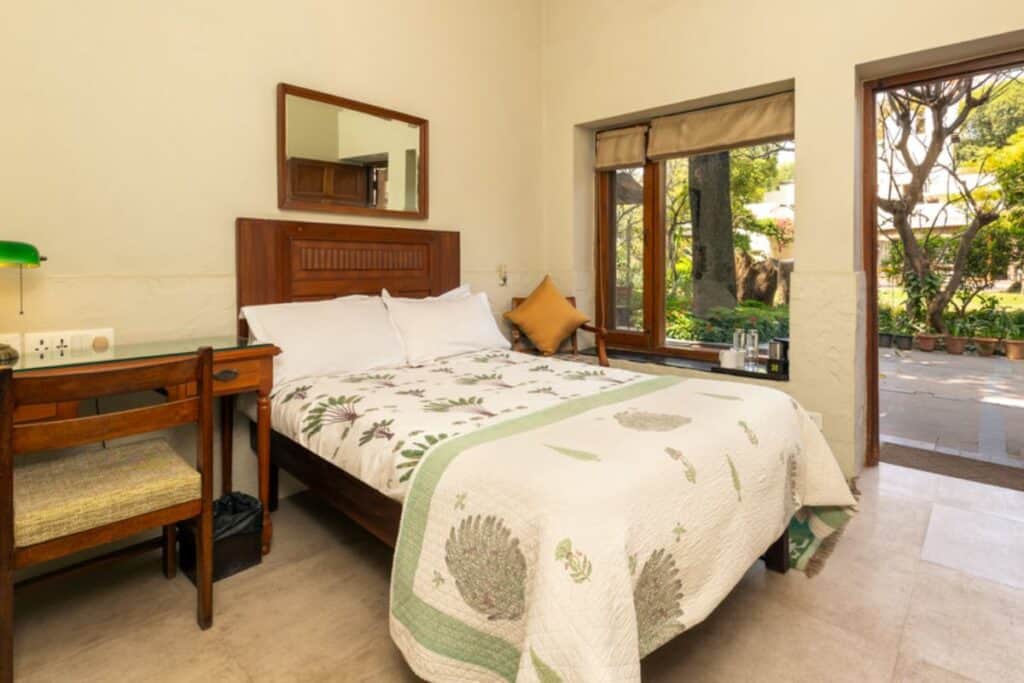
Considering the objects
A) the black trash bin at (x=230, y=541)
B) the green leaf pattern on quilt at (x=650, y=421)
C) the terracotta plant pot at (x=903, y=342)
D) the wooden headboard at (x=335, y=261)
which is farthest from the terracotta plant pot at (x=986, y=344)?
the black trash bin at (x=230, y=541)

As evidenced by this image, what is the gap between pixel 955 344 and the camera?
3191 millimetres

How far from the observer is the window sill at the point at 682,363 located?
3.38 meters

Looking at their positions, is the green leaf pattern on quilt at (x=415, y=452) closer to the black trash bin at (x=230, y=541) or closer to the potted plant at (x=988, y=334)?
the black trash bin at (x=230, y=541)

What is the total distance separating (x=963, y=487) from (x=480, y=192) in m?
3.20

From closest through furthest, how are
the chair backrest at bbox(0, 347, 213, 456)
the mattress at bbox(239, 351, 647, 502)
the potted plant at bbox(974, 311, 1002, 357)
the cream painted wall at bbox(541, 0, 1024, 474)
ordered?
the chair backrest at bbox(0, 347, 213, 456) → the mattress at bbox(239, 351, 647, 502) → the cream painted wall at bbox(541, 0, 1024, 474) → the potted plant at bbox(974, 311, 1002, 357)

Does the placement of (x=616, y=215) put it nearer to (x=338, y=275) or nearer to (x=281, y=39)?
(x=338, y=275)

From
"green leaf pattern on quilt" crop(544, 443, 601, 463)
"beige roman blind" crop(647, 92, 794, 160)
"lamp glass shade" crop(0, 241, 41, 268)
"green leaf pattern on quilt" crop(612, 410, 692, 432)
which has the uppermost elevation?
"beige roman blind" crop(647, 92, 794, 160)

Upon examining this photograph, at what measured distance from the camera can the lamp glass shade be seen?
1.82 metres

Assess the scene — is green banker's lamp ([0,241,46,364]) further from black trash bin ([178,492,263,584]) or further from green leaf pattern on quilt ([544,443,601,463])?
green leaf pattern on quilt ([544,443,601,463])

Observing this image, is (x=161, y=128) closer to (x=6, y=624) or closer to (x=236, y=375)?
(x=236, y=375)

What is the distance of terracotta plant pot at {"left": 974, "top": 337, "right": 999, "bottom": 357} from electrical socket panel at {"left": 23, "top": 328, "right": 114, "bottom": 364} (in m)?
4.11

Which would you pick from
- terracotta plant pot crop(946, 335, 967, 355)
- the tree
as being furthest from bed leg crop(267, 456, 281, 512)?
terracotta plant pot crop(946, 335, 967, 355)

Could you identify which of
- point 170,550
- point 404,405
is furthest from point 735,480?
point 170,550

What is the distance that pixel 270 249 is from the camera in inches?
111
